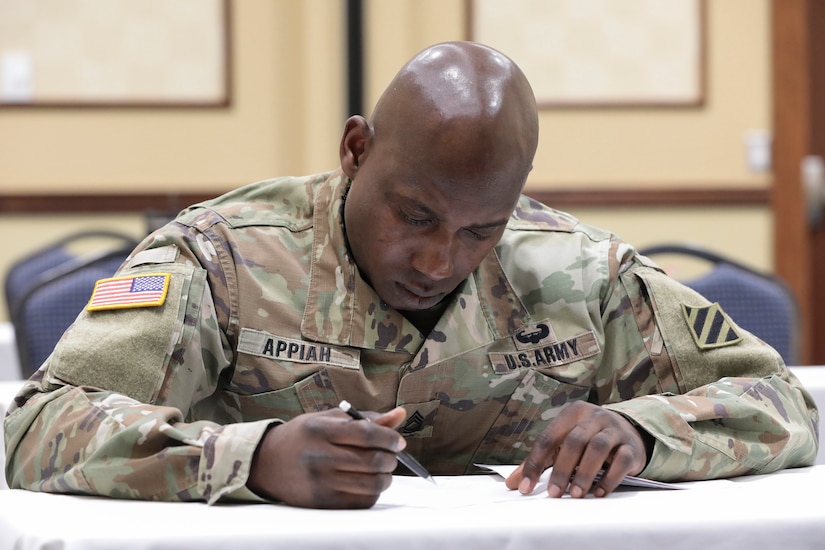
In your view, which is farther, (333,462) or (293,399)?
(293,399)

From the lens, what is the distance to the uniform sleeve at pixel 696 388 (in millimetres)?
1407

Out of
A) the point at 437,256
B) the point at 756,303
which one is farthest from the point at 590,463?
the point at 756,303

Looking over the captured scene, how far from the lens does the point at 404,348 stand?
5.18 ft

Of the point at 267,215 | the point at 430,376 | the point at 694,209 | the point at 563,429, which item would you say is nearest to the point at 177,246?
the point at 267,215

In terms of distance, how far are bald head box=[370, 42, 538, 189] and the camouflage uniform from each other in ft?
0.70

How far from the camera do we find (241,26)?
4605mm

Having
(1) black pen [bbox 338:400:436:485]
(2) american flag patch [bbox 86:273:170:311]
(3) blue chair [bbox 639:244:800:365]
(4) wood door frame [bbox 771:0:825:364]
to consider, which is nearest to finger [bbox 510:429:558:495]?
(1) black pen [bbox 338:400:436:485]

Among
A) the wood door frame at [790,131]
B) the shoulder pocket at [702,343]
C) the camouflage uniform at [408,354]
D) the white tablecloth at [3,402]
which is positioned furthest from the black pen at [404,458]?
the wood door frame at [790,131]

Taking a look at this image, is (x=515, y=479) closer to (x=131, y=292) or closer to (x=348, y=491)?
(x=348, y=491)

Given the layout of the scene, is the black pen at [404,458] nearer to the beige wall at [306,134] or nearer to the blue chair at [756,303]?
the blue chair at [756,303]

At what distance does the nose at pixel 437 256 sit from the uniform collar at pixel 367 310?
0.52ft

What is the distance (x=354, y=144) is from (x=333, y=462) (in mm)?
515

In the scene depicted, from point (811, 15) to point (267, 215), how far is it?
395 centimetres

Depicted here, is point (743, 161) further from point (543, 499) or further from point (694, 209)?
point (543, 499)
